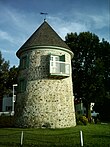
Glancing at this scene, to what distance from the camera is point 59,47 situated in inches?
985

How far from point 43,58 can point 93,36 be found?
2041cm

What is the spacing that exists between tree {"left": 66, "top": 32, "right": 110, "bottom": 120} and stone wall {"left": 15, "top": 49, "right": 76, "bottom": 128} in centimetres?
1442

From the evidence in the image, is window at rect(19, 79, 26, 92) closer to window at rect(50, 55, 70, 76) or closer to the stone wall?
the stone wall

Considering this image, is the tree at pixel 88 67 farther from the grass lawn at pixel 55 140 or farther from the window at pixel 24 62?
the grass lawn at pixel 55 140

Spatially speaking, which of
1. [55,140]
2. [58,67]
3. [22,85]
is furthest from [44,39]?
[55,140]

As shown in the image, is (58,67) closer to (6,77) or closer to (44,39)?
(44,39)

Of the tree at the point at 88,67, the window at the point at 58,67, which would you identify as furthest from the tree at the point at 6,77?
the window at the point at 58,67

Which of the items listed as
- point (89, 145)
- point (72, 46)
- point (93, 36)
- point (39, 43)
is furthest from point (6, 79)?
point (89, 145)

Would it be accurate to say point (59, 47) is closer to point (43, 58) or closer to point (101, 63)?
point (43, 58)

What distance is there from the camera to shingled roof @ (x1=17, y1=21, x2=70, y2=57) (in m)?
25.0

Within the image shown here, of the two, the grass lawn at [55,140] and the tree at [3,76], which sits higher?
the tree at [3,76]

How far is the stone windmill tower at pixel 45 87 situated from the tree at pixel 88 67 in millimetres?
14239

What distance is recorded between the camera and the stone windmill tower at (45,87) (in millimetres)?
23453

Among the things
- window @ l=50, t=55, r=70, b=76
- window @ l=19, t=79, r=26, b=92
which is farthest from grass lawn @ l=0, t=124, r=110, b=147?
window @ l=19, t=79, r=26, b=92
